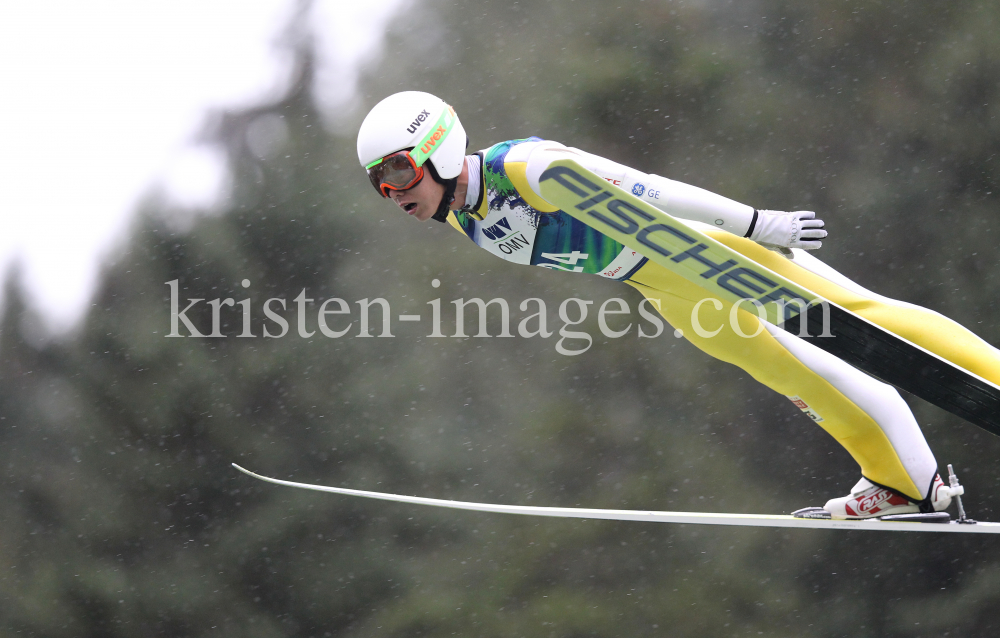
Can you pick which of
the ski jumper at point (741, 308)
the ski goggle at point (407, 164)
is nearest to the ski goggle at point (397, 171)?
the ski goggle at point (407, 164)

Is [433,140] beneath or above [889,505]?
above

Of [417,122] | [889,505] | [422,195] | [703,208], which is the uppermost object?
[417,122]

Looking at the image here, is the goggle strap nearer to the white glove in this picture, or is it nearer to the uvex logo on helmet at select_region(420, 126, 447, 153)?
the uvex logo on helmet at select_region(420, 126, 447, 153)

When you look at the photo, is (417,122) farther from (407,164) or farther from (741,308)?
(741,308)

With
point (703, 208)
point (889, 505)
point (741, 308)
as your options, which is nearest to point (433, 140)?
point (703, 208)

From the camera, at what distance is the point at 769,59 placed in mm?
5961

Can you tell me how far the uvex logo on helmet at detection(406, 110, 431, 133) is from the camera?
5.68ft

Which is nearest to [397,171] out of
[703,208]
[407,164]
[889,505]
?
[407,164]

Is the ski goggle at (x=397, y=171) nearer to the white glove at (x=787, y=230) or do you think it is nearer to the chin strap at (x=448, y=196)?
the chin strap at (x=448, y=196)

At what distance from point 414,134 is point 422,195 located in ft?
0.40

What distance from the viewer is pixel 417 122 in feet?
5.72

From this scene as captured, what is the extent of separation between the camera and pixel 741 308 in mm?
1752

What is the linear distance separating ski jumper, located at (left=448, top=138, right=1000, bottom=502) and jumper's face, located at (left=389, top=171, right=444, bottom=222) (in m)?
0.07

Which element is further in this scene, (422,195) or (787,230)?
(422,195)
